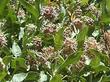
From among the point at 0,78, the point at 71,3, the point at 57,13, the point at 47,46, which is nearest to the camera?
the point at 0,78

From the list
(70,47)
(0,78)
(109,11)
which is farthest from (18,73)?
(109,11)

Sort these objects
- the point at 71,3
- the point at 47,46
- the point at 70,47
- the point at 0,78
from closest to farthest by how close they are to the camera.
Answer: the point at 0,78 < the point at 70,47 < the point at 47,46 < the point at 71,3

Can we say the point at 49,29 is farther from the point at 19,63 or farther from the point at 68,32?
the point at 19,63

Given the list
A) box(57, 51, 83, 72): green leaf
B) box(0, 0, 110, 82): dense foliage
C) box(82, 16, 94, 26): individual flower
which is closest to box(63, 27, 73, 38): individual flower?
box(0, 0, 110, 82): dense foliage

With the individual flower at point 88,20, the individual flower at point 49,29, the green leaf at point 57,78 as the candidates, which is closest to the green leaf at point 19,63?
the green leaf at point 57,78

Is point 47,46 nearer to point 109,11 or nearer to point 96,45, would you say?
point 96,45

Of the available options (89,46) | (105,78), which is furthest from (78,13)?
(105,78)

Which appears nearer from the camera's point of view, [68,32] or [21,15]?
[68,32]

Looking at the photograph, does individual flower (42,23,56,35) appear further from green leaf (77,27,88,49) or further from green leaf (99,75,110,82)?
green leaf (99,75,110,82)
